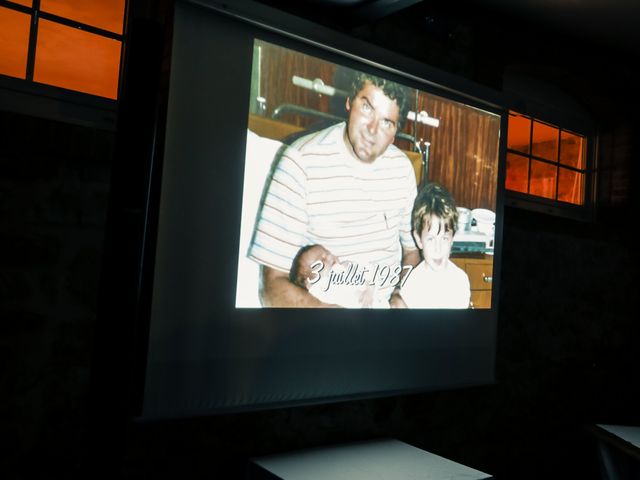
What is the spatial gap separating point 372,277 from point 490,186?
117 centimetres

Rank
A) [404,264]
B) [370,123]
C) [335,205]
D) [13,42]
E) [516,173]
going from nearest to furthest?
1. [13,42]
2. [335,205]
3. [370,123]
4. [404,264]
5. [516,173]

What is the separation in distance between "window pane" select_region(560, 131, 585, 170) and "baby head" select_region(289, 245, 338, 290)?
2.58 m

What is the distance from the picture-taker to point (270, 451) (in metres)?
2.73

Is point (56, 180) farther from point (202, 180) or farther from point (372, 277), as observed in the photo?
point (372, 277)

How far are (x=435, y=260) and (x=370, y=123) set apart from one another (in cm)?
88

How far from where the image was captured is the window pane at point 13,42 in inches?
83.7

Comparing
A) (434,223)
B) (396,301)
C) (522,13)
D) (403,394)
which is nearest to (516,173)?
(522,13)

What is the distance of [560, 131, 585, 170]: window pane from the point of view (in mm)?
4328

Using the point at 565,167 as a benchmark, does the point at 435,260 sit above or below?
below

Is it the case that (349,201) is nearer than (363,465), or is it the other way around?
(363,465)

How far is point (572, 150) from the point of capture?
14.4 feet

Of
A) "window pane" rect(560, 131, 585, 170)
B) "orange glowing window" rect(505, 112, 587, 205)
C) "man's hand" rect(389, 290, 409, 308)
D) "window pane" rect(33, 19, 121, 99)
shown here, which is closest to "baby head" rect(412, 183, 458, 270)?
"man's hand" rect(389, 290, 409, 308)

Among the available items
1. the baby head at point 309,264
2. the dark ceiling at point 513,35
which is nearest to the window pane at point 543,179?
the dark ceiling at point 513,35

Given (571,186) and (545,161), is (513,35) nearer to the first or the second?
(545,161)
